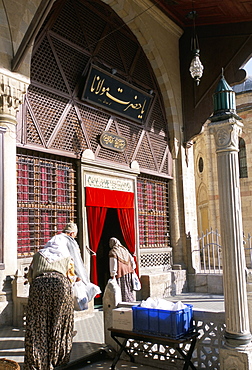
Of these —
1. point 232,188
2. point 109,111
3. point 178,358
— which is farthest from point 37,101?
point 178,358

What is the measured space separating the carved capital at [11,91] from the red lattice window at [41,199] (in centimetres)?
84

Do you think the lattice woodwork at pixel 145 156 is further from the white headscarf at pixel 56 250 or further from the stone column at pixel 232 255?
the white headscarf at pixel 56 250

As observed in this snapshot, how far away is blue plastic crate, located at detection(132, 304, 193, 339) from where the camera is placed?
3889mm

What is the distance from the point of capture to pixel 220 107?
423cm

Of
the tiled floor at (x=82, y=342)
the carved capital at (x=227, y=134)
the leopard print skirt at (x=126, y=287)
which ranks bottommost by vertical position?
the tiled floor at (x=82, y=342)

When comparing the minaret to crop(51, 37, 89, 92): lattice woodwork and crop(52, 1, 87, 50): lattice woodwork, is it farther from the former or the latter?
crop(52, 1, 87, 50): lattice woodwork

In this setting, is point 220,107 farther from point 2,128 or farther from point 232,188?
point 2,128

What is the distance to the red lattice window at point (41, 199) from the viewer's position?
6559 mm

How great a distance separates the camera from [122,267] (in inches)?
298

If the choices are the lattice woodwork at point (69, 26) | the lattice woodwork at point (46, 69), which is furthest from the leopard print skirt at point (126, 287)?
the lattice woodwork at point (69, 26)

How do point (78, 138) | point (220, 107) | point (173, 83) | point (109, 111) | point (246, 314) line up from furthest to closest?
point (173, 83) → point (109, 111) → point (78, 138) → point (220, 107) → point (246, 314)

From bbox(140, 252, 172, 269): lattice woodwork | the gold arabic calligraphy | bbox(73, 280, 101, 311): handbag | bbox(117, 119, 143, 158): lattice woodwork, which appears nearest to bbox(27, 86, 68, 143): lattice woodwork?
the gold arabic calligraphy

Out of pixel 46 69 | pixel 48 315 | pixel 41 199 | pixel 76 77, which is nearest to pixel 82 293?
pixel 48 315

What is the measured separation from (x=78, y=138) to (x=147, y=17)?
409cm
